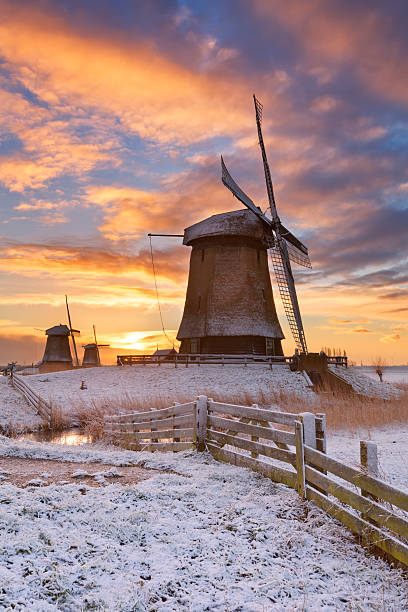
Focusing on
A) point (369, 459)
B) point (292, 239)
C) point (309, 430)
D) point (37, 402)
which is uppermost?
point (292, 239)

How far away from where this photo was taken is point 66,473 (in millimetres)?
7934

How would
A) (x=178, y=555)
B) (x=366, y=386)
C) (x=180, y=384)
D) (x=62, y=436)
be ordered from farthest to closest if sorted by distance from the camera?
(x=366, y=386) < (x=180, y=384) < (x=62, y=436) < (x=178, y=555)

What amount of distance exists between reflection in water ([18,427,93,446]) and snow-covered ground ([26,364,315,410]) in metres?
3.32

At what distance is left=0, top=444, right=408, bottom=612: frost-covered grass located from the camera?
3971 mm

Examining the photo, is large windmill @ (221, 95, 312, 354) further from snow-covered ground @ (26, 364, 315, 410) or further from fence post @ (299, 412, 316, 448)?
fence post @ (299, 412, 316, 448)

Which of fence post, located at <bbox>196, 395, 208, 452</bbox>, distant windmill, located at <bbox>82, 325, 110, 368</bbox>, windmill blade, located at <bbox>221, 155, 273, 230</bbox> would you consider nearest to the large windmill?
windmill blade, located at <bbox>221, 155, 273, 230</bbox>

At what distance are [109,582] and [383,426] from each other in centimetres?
1363

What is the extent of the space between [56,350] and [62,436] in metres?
48.1

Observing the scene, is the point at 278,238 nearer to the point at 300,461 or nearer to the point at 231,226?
the point at 231,226

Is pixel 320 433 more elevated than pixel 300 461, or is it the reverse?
pixel 320 433

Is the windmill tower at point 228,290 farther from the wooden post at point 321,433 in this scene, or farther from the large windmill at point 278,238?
the wooden post at point 321,433

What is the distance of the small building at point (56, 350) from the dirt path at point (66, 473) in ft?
182

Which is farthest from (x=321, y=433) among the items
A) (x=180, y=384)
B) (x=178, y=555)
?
(x=180, y=384)

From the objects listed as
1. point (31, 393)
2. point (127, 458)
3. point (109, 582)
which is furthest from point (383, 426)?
point (31, 393)
